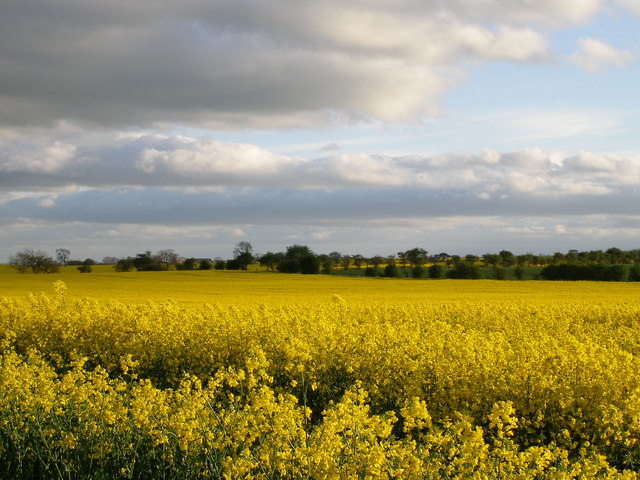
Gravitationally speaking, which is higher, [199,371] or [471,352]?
[471,352]

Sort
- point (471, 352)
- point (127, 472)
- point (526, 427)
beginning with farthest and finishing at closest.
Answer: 1. point (471, 352)
2. point (526, 427)
3. point (127, 472)

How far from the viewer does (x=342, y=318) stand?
15.1 meters

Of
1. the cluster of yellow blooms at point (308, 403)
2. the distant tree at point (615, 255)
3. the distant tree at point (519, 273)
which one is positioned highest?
the distant tree at point (615, 255)

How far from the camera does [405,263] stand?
215 ft

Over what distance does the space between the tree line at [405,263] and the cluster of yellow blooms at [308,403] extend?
1730 inches

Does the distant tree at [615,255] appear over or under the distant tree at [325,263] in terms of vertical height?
over

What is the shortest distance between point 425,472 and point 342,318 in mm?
10485

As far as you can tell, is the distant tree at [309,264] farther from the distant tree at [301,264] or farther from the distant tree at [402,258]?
the distant tree at [402,258]

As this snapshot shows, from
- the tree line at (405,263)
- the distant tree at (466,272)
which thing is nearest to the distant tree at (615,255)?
the tree line at (405,263)

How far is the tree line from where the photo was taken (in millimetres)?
53906

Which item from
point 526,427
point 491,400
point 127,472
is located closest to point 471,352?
point 491,400

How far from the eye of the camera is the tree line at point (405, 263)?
177 feet

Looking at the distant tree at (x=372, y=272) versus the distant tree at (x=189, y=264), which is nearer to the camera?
the distant tree at (x=372, y=272)

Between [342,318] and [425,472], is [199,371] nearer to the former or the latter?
[342,318]
